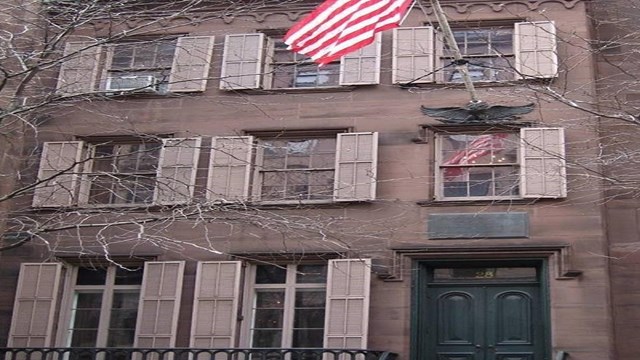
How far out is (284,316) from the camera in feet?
41.3

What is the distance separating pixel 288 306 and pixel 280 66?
14.2ft

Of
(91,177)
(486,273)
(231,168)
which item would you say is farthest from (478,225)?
(91,177)

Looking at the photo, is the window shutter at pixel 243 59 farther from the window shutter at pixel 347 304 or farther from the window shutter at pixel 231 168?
the window shutter at pixel 347 304

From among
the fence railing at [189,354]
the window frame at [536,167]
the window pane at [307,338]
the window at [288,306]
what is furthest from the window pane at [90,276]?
the window frame at [536,167]

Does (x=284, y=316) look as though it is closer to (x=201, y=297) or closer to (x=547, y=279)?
(x=201, y=297)

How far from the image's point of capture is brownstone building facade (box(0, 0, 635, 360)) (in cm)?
1203

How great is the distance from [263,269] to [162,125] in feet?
9.98

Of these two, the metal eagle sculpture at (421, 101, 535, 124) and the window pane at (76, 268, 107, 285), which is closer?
the metal eagle sculpture at (421, 101, 535, 124)

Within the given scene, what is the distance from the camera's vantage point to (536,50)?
13.2m

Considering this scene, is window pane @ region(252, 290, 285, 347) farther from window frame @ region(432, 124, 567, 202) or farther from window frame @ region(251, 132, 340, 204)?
window frame @ region(432, 124, 567, 202)

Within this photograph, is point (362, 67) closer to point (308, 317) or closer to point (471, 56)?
point (471, 56)

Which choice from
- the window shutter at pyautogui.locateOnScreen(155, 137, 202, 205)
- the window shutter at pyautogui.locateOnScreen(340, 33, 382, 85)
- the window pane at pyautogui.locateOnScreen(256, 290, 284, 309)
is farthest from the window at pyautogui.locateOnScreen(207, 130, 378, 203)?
the window pane at pyautogui.locateOnScreen(256, 290, 284, 309)

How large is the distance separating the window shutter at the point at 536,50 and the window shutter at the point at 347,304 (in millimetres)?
4007

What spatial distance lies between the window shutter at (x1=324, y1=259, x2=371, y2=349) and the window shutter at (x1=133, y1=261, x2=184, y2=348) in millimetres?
2313
